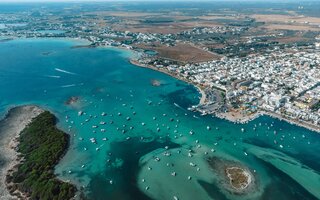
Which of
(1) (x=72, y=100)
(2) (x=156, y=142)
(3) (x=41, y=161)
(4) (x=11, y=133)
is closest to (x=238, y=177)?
(2) (x=156, y=142)

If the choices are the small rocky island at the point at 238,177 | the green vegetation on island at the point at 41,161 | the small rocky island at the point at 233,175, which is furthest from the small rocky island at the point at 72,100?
the small rocky island at the point at 238,177

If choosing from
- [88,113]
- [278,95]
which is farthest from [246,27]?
[88,113]

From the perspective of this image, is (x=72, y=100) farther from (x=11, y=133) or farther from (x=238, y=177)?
(x=238, y=177)

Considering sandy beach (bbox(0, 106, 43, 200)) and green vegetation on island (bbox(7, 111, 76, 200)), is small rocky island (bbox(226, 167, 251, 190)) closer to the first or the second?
green vegetation on island (bbox(7, 111, 76, 200))

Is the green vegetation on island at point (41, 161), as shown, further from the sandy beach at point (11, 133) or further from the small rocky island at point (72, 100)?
the small rocky island at point (72, 100)

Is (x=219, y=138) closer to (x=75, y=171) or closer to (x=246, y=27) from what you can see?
(x=75, y=171)
